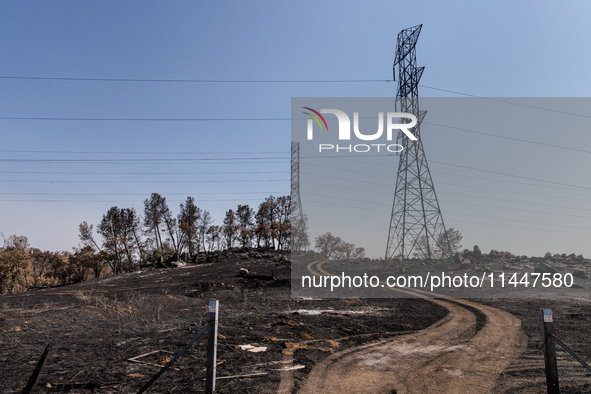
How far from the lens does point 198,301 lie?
60.0 ft

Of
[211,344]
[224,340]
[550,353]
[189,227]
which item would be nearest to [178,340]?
[224,340]

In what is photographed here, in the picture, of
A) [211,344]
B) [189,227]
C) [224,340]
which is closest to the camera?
[211,344]

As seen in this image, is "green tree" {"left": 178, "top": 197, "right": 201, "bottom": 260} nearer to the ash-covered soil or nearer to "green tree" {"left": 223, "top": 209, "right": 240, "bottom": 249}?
"green tree" {"left": 223, "top": 209, "right": 240, "bottom": 249}

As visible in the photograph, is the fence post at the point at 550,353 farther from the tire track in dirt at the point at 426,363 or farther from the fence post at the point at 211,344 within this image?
the fence post at the point at 211,344

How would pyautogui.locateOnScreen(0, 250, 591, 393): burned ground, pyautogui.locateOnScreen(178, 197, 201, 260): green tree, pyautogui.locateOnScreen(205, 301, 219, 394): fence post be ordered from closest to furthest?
pyautogui.locateOnScreen(205, 301, 219, 394): fence post < pyautogui.locateOnScreen(0, 250, 591, 393): burned ground < pyautogui.locateOnScreen(178, 197, 201, 260): green tree

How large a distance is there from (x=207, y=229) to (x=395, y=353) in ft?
250

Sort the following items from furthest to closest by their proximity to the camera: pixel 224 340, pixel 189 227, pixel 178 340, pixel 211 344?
pixel 189 227 → pixel 224 340 → pixel 178 340 → pixel 211 344

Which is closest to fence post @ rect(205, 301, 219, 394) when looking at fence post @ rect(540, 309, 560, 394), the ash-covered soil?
the ash-covered soil

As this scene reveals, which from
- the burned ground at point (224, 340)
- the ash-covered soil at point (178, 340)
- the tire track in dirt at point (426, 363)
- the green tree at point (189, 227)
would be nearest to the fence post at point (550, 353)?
the burned ground at point (224, 340)

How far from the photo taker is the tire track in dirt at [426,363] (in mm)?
6445

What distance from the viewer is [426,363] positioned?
783 cm

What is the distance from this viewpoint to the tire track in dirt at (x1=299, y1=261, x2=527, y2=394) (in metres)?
6.45

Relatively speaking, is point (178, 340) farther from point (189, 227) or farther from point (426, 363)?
point (189, 227)

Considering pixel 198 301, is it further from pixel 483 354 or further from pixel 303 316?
pixel 483 354
